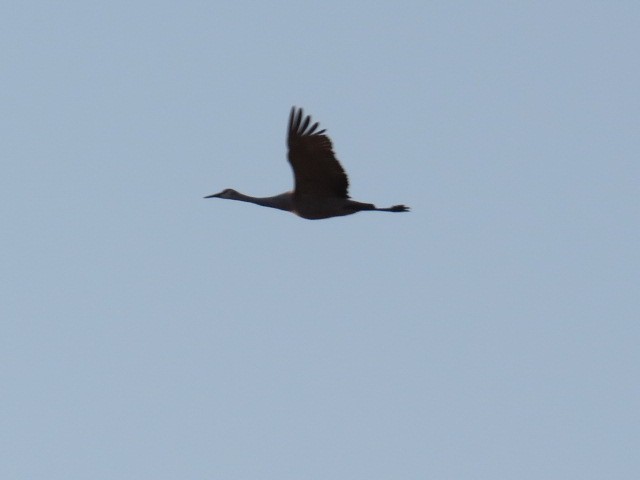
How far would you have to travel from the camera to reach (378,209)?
138 feet

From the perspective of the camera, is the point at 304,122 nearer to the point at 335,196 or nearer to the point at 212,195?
the point at 335,196

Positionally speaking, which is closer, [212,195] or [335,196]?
[335,196]

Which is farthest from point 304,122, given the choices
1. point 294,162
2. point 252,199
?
point 252,199

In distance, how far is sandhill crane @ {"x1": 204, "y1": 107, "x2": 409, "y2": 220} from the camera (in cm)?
4075

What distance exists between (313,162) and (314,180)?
59cm

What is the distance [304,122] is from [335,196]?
209 centimetres

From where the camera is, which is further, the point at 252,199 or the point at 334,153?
the point at 252,199

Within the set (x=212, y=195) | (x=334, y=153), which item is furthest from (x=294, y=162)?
(x=212, y=195)

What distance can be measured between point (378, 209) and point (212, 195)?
5635 mm

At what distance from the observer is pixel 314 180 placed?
41500 mm

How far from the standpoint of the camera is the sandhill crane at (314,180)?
40.8 metres

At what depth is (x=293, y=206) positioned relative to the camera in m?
42.2

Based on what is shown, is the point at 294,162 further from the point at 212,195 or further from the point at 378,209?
the point at 212,195

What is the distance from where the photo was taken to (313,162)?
41062mm
